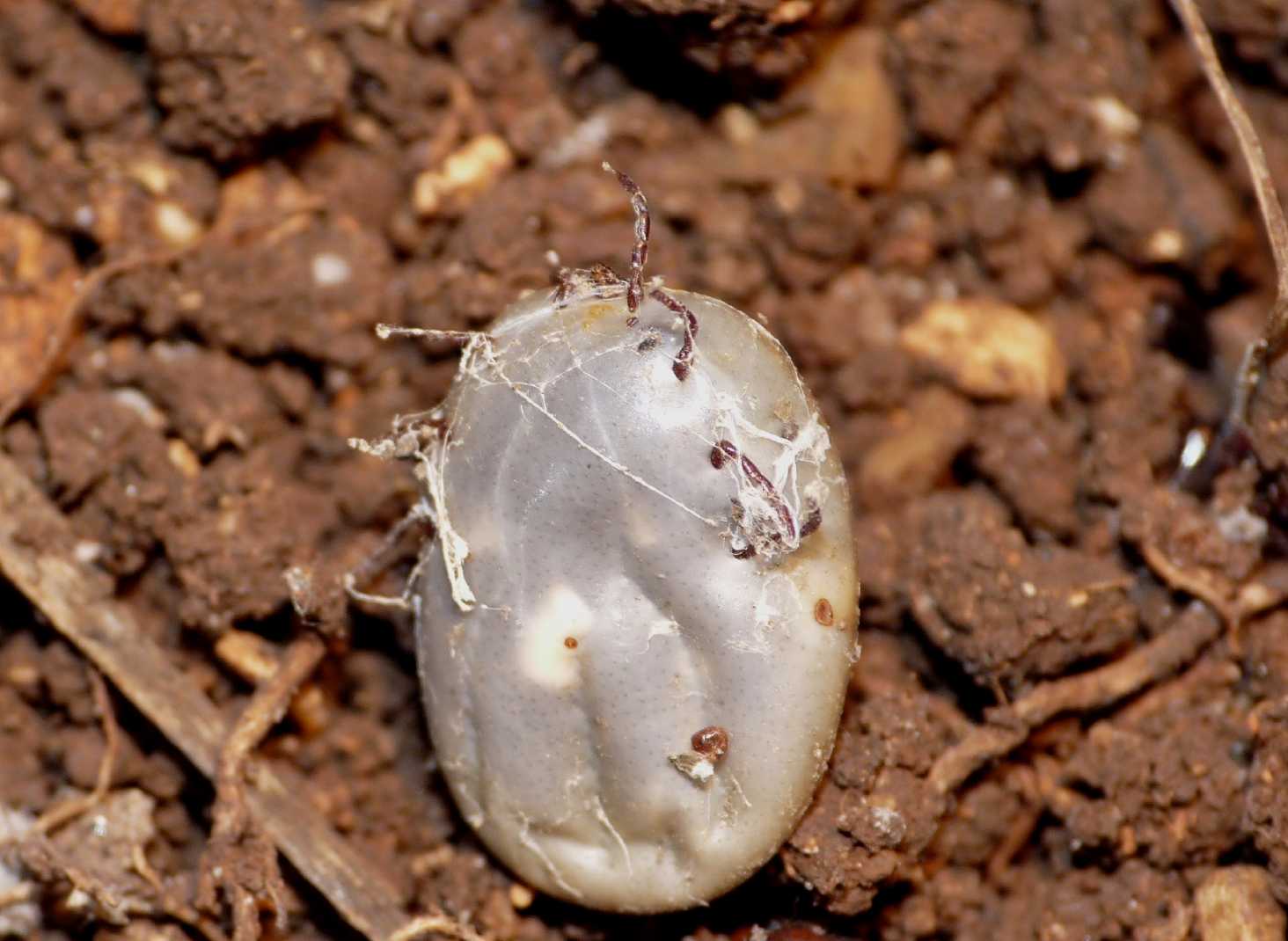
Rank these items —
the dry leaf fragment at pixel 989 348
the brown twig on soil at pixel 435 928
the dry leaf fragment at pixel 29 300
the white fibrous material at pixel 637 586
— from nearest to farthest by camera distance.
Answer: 1. the white fibrous material at pixel 637 586
2. the brown twig on soil at pixel 435 928
3. the dry leaf fragment at pixel 29 300
4. the dry leaf fragment at pixel 989 348

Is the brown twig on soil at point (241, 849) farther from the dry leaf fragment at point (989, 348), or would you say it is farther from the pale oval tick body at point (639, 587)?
the dry leaf fragment at point (989, 348)

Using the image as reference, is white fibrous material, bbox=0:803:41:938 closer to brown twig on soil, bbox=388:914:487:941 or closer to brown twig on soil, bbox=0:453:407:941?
brown twig on soil, bbox=0:453:407:941

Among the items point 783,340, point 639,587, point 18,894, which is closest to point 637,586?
point 639,587

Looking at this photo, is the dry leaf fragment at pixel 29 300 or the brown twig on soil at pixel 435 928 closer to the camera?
the brown twig on soil at pixel 435 928

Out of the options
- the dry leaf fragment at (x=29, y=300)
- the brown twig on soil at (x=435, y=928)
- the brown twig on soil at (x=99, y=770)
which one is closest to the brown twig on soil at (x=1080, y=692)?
the brown twig on soil at (x=435, y=928)

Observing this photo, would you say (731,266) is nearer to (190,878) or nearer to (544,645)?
(544,645)

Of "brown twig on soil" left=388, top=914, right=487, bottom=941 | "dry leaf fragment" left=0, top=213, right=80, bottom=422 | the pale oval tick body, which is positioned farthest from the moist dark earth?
the pale oval tick body

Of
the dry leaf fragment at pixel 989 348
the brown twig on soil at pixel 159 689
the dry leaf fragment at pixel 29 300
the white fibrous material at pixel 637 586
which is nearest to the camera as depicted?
the white fibrous material at pixel 637 586
